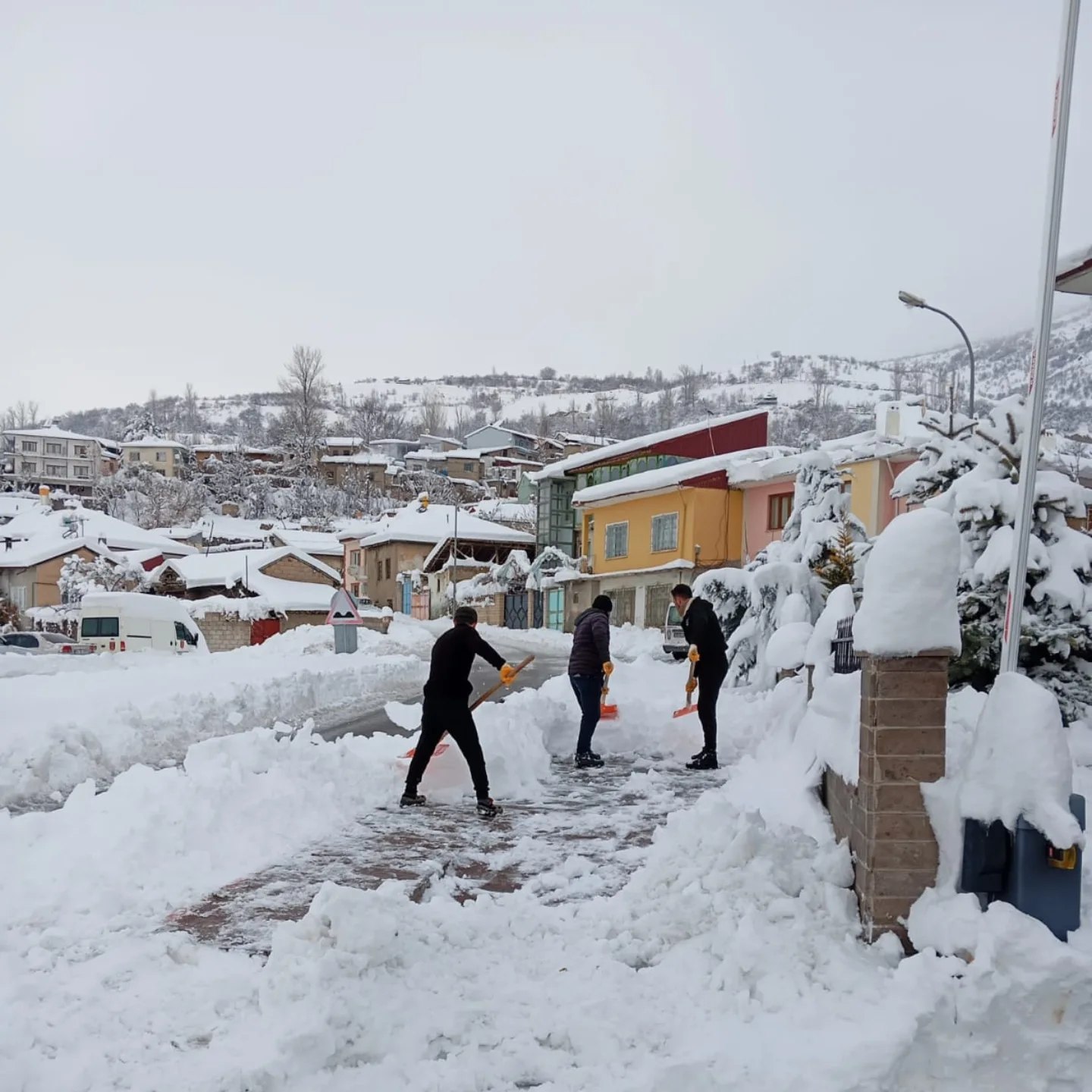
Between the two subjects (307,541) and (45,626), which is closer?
(45,626)

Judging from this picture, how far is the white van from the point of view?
87.5 feet

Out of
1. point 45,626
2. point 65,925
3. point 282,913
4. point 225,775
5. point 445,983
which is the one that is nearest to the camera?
point 445,983

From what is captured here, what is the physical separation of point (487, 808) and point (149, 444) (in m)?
109

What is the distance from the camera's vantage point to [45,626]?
45.4 meters

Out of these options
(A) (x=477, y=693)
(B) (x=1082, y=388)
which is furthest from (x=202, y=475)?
(A) (x=477, y=693)

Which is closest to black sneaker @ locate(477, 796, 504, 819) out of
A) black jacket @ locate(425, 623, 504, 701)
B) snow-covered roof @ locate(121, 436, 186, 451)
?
black jacket @ locate(425, 623, 504, 701)

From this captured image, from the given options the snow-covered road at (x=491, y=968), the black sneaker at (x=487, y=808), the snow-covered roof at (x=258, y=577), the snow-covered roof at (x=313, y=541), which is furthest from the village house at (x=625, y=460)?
the snow-covered road at (x=491, y=968)

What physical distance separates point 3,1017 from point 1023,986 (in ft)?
12.8

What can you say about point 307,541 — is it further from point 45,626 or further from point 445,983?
point 445,983

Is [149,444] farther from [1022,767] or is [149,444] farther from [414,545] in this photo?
[1022,767]

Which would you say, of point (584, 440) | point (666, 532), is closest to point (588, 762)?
point (666, 532)

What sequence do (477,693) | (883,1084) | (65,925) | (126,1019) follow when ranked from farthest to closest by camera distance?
(477,693), (65,925), (126,1019), (883,1084)

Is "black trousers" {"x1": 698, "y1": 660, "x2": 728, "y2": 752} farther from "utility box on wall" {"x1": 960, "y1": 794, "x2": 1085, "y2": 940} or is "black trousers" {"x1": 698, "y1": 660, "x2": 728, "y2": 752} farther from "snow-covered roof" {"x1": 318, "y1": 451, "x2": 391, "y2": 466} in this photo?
"snow-covered roof" {"x1": 318, "y1": 451, "x2": 391, "y2": 466}

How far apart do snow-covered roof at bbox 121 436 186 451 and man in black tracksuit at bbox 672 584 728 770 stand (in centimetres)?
10636
